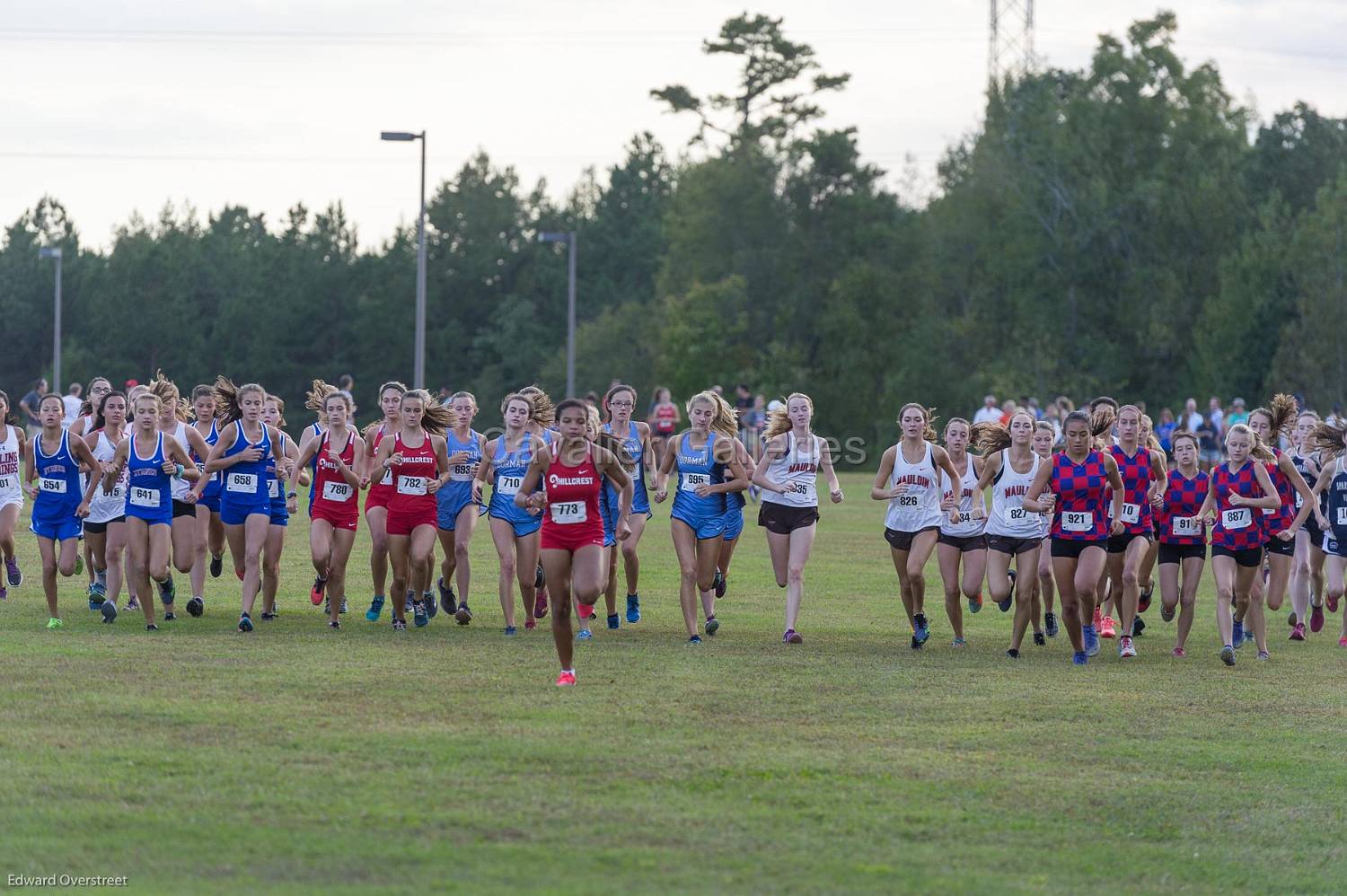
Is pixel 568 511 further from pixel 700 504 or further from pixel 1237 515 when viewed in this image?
pixel 1237 515

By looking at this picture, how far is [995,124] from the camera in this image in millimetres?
72625

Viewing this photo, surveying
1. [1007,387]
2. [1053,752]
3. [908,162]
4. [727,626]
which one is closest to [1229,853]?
[1053,752]

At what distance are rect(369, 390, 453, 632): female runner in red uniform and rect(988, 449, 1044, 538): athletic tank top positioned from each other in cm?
479

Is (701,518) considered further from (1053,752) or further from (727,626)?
(1053,752)

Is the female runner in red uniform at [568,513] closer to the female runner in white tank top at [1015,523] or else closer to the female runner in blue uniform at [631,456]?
the female runner in blue uniform at [631,456]

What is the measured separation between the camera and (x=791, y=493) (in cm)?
1507

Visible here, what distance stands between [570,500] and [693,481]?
3.56m

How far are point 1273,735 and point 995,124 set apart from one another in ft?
211

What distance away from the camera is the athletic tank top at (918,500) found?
1494cm

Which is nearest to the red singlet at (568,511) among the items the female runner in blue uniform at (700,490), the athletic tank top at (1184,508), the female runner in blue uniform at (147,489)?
the female runner in blue uniform at (700,490)

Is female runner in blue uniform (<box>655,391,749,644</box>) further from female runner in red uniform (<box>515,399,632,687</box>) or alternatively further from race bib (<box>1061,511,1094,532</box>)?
female runner in red uniform (<box>515,399,632,687</box>)

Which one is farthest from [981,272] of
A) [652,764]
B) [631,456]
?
[652,764]

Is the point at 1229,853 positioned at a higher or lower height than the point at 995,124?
lower

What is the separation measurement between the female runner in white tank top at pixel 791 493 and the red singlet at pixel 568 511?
11.4 feet
